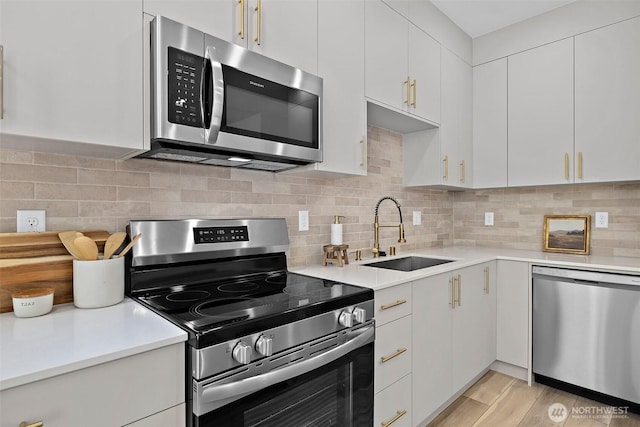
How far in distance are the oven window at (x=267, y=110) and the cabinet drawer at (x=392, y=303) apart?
78 centimetres

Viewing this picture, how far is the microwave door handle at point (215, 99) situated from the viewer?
1331 mm

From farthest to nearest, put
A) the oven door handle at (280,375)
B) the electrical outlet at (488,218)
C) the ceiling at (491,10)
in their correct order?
1. the electrical outlet at (488,218)
2. the ceiling at (491,10)
3. the oven door handle at (280,375)

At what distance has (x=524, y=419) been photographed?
6.94ft

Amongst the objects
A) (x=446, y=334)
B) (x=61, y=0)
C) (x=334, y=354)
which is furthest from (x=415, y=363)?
(x=61, y=0)

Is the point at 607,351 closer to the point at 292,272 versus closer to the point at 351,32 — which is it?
the point at 292,272

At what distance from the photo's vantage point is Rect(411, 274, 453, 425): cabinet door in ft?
6.15

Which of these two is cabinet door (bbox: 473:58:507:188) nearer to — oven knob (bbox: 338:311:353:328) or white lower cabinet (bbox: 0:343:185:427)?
oven knob (bbox: 338:311:353:328)

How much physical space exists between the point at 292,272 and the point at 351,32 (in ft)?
4.41

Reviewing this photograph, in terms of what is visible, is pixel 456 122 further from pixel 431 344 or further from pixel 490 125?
pixel 431 344

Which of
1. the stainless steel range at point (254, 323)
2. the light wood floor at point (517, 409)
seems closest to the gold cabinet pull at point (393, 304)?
the stainless steel range at point (254, 323)

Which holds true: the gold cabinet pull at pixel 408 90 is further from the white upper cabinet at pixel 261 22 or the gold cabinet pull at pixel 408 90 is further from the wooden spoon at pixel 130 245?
the wooden spoon at pixel 130 245

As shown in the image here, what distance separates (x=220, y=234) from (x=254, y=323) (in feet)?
A: 2.14

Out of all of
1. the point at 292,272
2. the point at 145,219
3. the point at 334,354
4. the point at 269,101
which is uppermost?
the point at 269,101

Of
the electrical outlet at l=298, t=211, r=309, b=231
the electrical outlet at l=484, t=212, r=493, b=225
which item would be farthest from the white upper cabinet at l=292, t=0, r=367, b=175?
the electrical outlet at l=484, t=212, r=493, b=225
